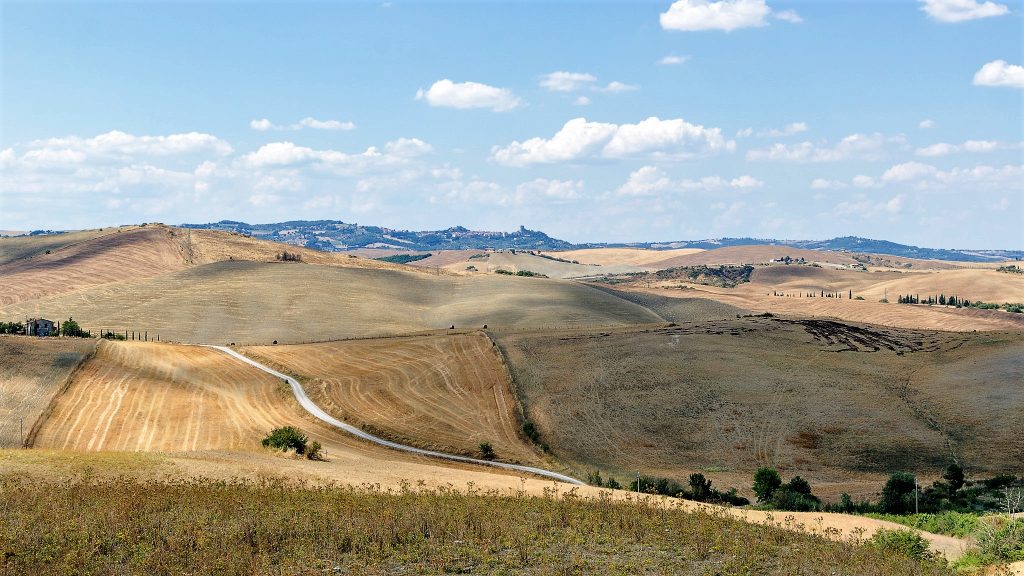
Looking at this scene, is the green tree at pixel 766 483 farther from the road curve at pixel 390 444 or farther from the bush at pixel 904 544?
the bush at pixel 904 544

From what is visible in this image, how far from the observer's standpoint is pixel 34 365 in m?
85.2

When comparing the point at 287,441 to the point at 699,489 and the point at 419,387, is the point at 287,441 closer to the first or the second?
the point at 699,489

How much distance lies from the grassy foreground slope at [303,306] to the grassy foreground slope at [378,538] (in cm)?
10587

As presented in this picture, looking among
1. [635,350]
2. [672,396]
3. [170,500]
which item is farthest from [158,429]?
[635,350]

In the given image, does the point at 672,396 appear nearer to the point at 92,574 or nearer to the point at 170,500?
the point at 170,500

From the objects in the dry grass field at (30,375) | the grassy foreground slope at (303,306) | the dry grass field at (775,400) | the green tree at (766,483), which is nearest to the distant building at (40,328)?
the dry grass field at (30,375)

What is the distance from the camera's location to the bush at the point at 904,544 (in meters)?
29.2

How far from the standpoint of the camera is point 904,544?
2995 cm

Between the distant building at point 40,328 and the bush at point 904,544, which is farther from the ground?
the bush at point 904,544

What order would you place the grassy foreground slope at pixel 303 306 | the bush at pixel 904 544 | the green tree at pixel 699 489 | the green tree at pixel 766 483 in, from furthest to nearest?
the grassy foreground slope at pixel 303 306 → the green tree at pixel 766 483 → the green tree at pixel 699 489 → the bush at pixel 904 544

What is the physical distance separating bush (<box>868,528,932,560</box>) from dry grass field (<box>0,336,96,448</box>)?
61.2m

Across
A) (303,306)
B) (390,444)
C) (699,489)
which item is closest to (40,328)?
(303,306)

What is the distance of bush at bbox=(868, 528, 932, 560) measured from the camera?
29.2 m

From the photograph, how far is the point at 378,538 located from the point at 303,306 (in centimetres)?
14127
